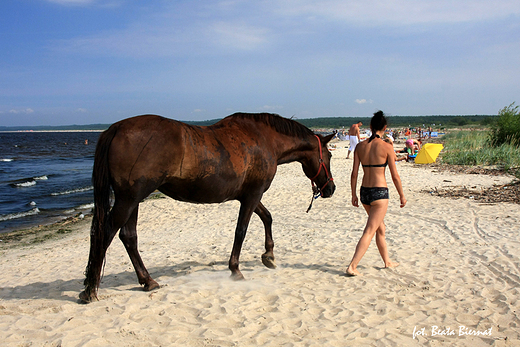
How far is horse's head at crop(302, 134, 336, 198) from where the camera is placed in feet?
17.9

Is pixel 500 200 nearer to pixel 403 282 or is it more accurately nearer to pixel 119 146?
pixel 403 282

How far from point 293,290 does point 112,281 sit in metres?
2.54

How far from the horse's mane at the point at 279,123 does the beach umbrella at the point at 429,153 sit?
14583 millimetres

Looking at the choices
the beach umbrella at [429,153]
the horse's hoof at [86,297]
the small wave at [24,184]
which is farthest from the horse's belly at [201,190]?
the small wave at [24,184]

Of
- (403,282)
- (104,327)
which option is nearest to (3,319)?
(104,327)

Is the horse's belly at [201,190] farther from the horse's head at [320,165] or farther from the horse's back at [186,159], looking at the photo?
the horse's head at [320,165]

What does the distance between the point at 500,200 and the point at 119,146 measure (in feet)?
31.9

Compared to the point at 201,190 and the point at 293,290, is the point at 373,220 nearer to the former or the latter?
the point at 293,290

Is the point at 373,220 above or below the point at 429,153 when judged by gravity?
below

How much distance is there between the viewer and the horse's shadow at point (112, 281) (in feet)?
15.3

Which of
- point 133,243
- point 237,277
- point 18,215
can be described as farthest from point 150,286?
point 18,215

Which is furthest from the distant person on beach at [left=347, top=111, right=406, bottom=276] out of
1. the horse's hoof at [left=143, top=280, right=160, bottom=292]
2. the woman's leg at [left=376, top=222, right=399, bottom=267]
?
the horse's hoof at [left=143, top=280, right=160, bottom=292]

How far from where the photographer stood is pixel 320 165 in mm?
A: 5516

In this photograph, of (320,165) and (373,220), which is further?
(320,165)
